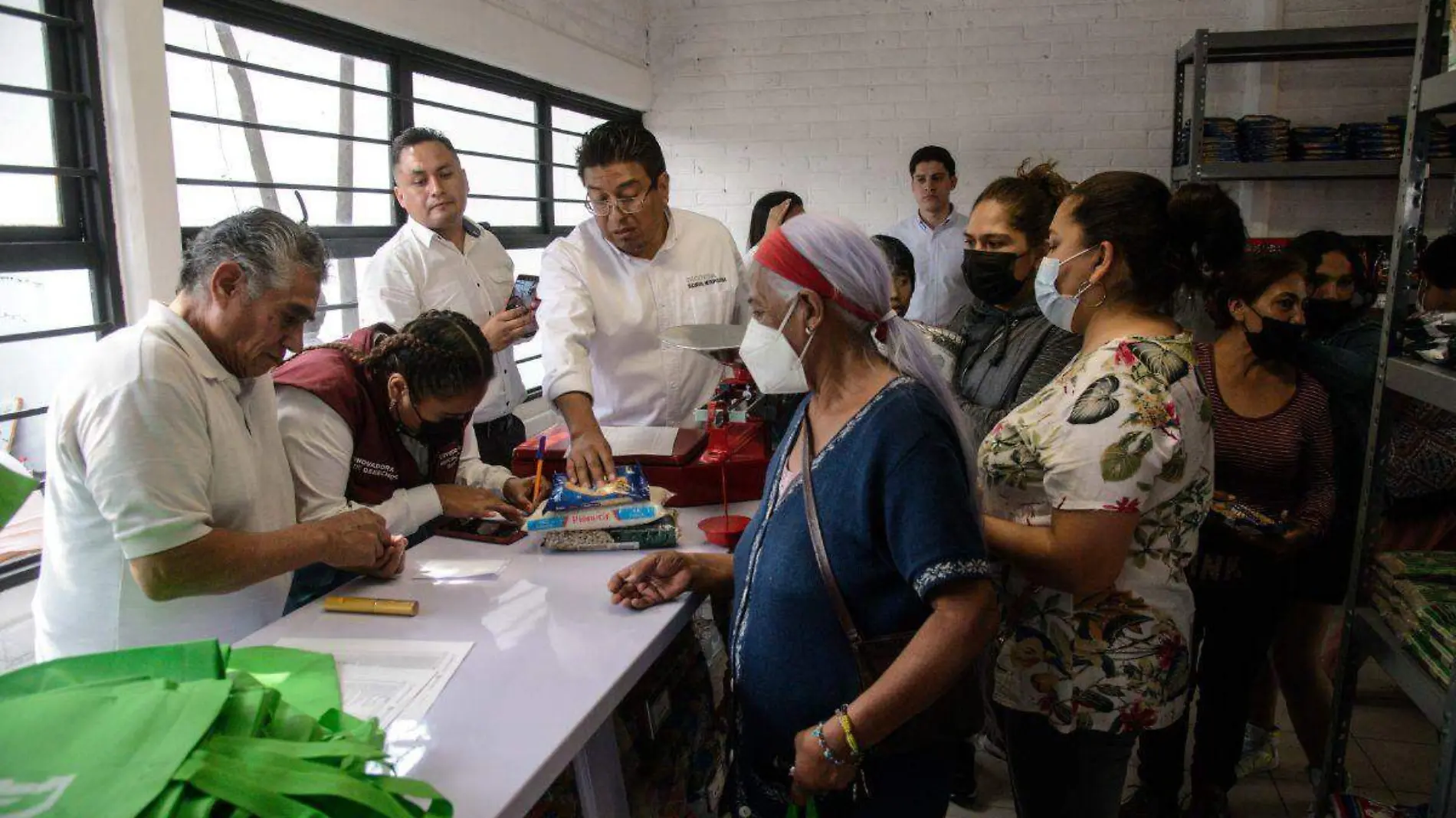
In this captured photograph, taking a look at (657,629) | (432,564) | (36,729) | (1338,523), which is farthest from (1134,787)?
(36,729)

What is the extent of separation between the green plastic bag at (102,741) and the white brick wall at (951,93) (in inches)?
187

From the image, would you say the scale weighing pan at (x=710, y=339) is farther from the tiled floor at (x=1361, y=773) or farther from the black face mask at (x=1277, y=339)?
the tiled floor at (x=1361, y=773)

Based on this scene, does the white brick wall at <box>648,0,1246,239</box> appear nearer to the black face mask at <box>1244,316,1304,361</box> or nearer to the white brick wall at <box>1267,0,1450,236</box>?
the white brick wall at <box>1267,0,1450,236</box>

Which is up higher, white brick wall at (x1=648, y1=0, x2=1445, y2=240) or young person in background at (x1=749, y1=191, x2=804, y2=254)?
white brick wall at (x1=648, y1=0, x2=1445, y2=240)

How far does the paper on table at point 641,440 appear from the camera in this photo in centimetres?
199

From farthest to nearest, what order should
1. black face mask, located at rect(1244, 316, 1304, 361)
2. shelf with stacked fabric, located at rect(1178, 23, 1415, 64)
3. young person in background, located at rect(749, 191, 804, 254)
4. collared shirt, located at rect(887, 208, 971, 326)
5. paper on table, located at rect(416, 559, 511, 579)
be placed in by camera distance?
collared shirt, located at rect(887, 208, 971, 326), shelf with stacked fabric, located at rect(1178, 23, 1415, 64), young person in background, located at rect(749, 191, 804, 254), black face mask, located at rect(1244, 316, 1304, 361), paper on table, located at rect(416, 559, 511, 579)

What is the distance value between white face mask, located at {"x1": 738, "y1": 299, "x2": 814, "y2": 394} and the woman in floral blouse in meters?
0.40

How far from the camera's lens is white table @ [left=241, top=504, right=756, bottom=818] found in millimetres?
1056

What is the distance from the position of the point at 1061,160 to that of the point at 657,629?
462 cm

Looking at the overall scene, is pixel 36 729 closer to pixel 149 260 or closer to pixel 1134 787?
pixel 149 260

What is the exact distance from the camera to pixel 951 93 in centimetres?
531

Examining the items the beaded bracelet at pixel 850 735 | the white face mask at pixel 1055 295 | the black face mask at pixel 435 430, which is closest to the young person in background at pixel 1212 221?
the white face mask at pixel 1055 295

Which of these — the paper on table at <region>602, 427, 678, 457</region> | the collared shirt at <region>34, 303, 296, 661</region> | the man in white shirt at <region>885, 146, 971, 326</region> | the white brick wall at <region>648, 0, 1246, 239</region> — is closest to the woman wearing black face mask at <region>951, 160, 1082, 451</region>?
the paper on table at <region>602, 427, 678, 457</region>

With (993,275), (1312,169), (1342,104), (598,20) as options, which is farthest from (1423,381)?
(598,20)
